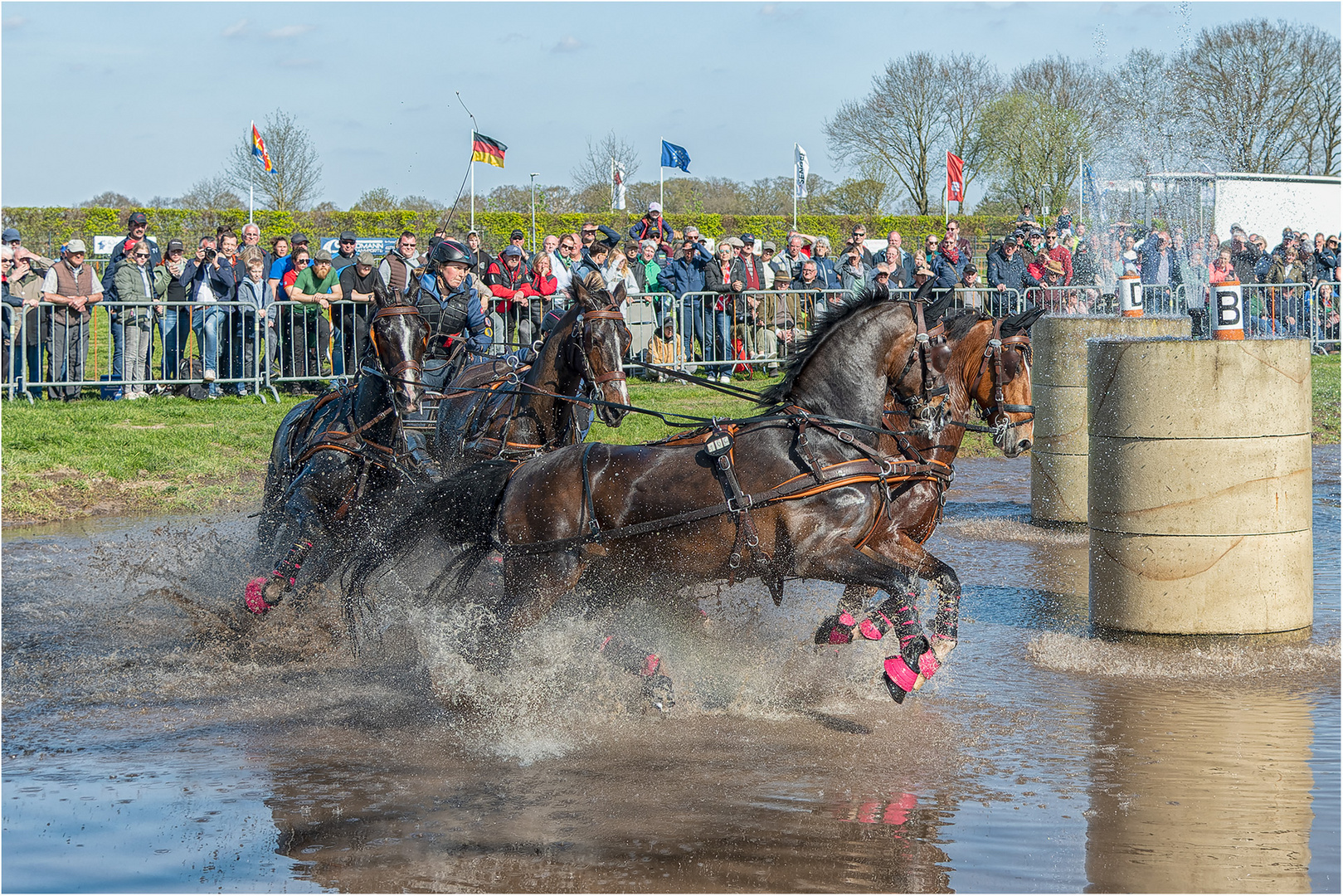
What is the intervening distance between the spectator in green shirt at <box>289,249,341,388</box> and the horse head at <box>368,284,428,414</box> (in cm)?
894

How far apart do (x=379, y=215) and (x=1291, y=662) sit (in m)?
30.7

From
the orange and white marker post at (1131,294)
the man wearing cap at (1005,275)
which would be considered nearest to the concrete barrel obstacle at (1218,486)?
the orange and white marker post at (1131,294)

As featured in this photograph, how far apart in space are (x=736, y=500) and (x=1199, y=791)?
2.39 metres

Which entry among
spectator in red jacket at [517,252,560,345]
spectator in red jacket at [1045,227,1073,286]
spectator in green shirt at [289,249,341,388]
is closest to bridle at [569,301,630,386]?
spectator in green shirt at [289,249,341,388]

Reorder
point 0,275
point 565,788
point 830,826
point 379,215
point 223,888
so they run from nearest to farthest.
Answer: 1. point 223,888
2. point 830,826
3. point 565,788
4. point 0,275
5. point 379,215

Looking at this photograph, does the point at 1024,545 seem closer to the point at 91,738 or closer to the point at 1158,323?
the point at 1158,323

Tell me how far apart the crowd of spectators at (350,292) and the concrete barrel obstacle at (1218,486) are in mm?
6936

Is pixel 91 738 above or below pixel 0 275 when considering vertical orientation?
below

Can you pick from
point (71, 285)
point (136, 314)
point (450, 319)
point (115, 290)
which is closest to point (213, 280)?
point (136, 314)

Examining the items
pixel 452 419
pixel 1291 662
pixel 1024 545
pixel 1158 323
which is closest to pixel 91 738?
pixel 452 419

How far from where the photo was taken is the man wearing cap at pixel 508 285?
1680 centimetres

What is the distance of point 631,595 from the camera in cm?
702

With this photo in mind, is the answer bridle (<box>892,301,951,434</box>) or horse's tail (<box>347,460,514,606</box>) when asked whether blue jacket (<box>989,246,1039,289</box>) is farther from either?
Answer: horse's tail (<box>347,460,514,606</box>)

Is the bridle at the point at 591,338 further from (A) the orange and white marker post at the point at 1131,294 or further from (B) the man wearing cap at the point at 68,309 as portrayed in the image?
(B) the man wearing cap at the point at 68,309
